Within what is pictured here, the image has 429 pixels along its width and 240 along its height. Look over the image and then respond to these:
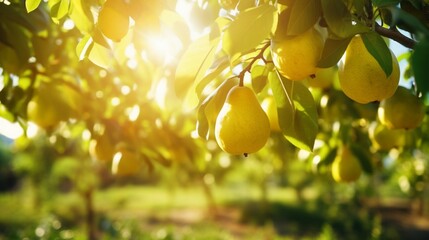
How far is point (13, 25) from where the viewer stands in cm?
106

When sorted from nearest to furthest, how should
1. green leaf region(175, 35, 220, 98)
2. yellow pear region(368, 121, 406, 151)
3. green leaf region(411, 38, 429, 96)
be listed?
green leaf region(411, 38, 429, 96) → green leaf region(175, 35, 220, 98) → yellow pear region(368, 121, 406, 151)

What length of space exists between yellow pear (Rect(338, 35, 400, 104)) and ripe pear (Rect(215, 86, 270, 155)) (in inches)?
6.6

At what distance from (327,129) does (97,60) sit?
1.09m

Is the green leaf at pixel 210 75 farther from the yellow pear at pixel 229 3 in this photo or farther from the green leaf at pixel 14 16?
the green leaf at pixel 14 16

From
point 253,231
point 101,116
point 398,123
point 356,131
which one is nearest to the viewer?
point 398,123

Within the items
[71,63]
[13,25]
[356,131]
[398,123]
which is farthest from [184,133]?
[398,123]

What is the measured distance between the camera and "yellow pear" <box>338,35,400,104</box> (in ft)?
2.29

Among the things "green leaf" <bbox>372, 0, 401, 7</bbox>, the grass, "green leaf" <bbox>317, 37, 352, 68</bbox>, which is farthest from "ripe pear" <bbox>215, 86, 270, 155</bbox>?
the grass

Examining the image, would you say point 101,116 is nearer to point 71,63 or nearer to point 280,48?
point 71,63

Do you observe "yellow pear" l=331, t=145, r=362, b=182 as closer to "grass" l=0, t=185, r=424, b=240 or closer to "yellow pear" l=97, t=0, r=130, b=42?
"yellow pear" l=97, t=0, r=130, b=42

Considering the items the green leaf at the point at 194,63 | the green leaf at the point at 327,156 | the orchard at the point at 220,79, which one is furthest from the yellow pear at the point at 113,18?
the green leaf at the point at 327,156

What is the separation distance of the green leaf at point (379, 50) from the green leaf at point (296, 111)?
0.17m

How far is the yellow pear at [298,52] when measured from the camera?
2.14ft

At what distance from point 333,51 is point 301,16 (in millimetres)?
75
